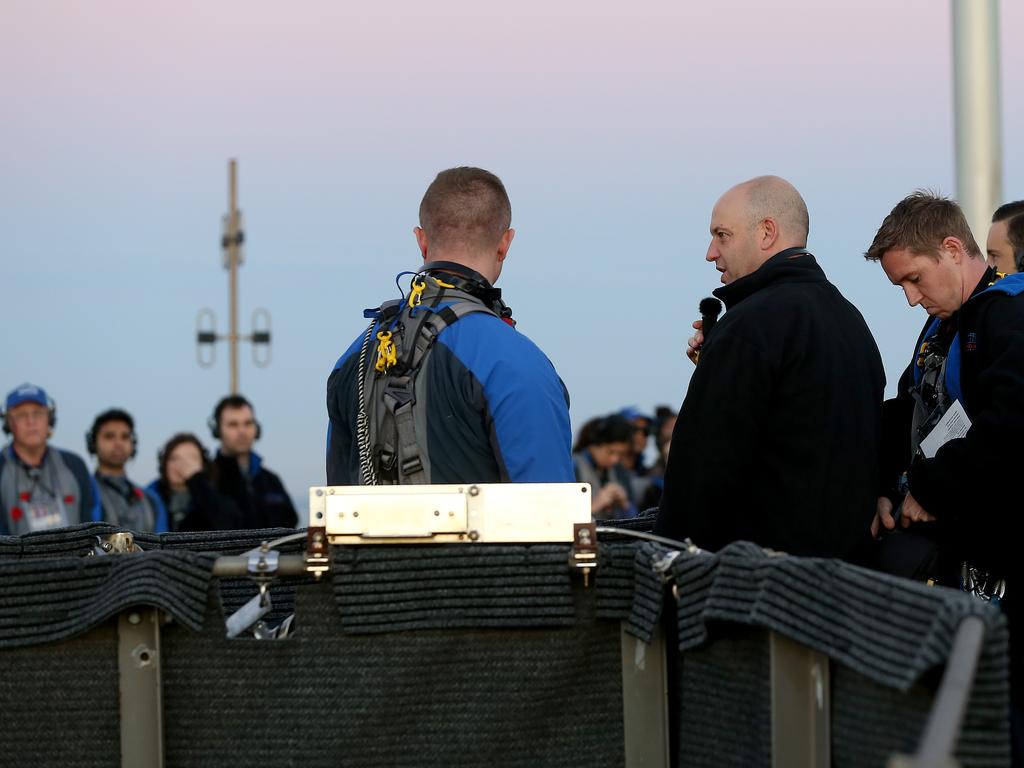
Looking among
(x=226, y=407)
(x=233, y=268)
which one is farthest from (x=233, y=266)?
(x=226, y=407)

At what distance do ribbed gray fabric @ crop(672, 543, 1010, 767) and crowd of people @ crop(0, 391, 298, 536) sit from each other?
5.74m

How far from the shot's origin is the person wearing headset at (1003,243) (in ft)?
15.6

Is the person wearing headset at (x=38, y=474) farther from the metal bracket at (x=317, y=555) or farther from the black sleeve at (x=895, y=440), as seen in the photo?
the metal bracket at (x=317, y=555)

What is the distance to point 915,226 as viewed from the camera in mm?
3930

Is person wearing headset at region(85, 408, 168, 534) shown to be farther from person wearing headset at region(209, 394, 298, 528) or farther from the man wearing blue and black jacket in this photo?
the man wearing blue and black jacket

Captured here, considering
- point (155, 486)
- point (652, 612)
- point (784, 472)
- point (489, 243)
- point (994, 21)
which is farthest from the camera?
point (155, 486)

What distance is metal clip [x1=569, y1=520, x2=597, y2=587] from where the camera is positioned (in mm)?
2693

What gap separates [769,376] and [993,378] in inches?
21.5

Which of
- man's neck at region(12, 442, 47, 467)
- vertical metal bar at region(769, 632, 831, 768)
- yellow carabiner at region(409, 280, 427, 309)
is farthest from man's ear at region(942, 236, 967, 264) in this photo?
man's neck at region(12, 442, 47, 467)

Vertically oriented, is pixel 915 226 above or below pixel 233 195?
below

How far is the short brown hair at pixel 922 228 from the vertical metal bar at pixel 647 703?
161 cm

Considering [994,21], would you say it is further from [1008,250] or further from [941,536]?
[941,536]

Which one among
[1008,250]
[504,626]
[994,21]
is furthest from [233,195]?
[504,626]

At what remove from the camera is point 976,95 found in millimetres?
6953
